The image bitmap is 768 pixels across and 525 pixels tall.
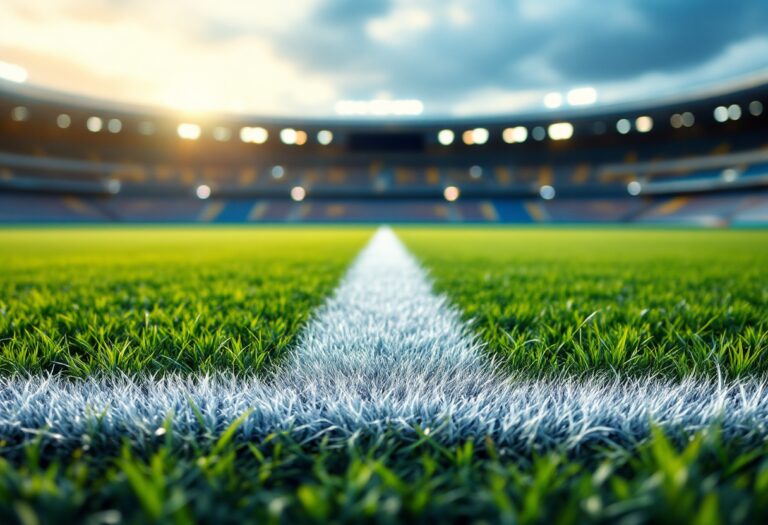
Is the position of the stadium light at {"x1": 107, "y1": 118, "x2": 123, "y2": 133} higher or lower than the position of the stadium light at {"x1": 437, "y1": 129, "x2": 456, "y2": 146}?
higher

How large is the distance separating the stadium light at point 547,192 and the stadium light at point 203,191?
3308 centimetres

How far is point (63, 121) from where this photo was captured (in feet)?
118

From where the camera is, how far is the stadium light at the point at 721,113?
1211 inches

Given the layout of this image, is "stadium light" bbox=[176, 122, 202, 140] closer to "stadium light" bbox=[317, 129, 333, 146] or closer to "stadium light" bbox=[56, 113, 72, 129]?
"stadium light" bbox=[56, 113, 72, 129]

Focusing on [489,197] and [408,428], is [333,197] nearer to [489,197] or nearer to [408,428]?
[489,197]

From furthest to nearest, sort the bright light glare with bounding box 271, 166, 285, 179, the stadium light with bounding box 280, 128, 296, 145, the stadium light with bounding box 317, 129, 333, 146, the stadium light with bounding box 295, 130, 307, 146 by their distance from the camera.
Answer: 1. the bright light glare with bounding box 271, 166, 285, 179
2. the stadium light with bounding box 295, 130, 307, 146
3. the stadium light with bounding box 280, 128, 296, 145
4. the stadium light with bounding box 317, 129, 333, 146

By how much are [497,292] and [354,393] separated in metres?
1.82

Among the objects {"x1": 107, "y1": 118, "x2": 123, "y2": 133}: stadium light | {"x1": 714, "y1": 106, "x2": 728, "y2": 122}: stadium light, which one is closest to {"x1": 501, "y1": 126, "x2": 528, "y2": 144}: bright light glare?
{"x1": 714, "y1": 106, "x2": 728, "y2": 122}: stadium light

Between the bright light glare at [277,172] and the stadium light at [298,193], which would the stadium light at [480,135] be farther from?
the bright light glare at [277,172]

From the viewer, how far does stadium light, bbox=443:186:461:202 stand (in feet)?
131

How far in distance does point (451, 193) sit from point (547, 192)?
9309mm

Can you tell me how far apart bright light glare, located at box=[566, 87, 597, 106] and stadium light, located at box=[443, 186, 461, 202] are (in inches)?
556

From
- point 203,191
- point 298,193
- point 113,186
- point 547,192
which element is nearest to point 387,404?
point 298,193

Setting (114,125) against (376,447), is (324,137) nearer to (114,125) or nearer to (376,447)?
(114,125)
